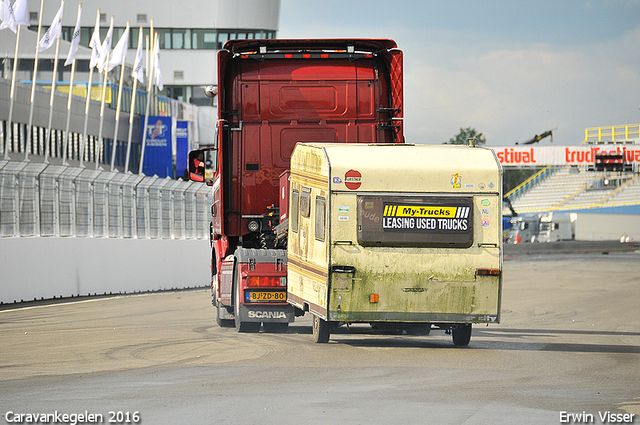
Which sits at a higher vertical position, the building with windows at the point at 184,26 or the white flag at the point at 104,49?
the building with windows at the point at 184,26

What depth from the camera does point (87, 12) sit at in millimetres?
84125

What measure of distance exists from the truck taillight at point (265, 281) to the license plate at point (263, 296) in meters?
0.12

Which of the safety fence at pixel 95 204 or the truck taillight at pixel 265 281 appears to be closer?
the truck taillight at pixel 265 281

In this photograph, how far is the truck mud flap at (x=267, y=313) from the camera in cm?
1477

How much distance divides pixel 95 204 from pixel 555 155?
156 feet

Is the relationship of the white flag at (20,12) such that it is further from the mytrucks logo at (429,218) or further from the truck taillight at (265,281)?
the mytrucks logo at (429,218)

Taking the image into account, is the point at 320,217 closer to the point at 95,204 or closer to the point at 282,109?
the point at 282,109

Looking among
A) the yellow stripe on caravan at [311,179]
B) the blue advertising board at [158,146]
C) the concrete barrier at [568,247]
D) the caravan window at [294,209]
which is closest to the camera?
the yellow stripe on caravan at [311,179]

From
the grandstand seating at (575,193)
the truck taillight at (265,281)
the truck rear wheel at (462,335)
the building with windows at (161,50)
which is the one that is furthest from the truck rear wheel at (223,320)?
the grandstand seating at (575,193)

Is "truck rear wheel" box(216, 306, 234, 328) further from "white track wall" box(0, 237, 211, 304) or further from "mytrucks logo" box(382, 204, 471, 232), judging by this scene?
"white track wall" box(0, 237, 211, 304)

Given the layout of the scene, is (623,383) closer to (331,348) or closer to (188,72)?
(331,348)

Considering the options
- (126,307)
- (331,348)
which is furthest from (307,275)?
(126,307)

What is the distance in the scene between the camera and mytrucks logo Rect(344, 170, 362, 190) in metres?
12.6

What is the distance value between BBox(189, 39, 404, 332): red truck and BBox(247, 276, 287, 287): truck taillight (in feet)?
2.14
